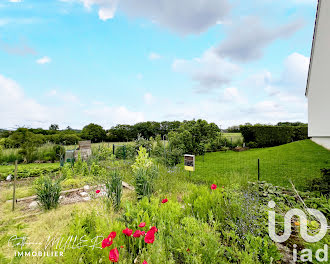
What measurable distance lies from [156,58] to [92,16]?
3.37m

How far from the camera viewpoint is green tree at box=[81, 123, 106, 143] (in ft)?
67.1

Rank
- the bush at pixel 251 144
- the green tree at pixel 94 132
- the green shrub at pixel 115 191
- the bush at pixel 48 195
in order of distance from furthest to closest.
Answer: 1. the green tree at pixel 94 132
2. the bush at pixel 251 144
3. the bush at pixel 48 195
4. the green shrub at pixel 115 191

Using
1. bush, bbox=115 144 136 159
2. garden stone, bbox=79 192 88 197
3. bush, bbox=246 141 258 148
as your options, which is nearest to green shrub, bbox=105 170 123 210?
garden stone, bbox=79 192 88 197

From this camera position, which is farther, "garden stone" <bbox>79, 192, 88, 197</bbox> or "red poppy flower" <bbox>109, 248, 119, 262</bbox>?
"garden stone" <bbox>79, 192, 88, 197</bbox>

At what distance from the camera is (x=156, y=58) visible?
8.51 m

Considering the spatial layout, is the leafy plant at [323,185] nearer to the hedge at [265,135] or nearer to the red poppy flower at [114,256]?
the red poppy flower at [114,256]

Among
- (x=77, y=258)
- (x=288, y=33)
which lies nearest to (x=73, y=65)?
(x=77, y=258)

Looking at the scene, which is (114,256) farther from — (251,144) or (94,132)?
(94,132)

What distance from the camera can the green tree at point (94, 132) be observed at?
2045cm

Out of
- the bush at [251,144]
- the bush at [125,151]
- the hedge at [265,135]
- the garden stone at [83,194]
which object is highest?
the hedge at [265,135]

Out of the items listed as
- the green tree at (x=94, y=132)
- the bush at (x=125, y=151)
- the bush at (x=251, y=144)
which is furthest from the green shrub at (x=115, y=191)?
the green tree at (x=94, y=132)

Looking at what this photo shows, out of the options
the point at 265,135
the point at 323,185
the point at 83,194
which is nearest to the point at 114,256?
the point at 83,194

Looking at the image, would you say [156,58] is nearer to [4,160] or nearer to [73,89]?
[73,89]

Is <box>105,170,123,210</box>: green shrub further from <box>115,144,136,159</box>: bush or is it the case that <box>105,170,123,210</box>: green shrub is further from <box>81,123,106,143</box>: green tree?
<box>81,123,106,143</box>: green tree
